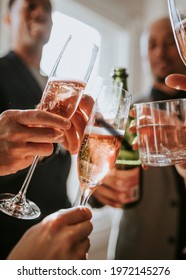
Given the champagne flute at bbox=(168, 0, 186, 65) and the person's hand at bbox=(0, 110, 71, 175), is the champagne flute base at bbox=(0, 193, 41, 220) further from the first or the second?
the champagne flute at bbox=(168, 0, 186, 65)

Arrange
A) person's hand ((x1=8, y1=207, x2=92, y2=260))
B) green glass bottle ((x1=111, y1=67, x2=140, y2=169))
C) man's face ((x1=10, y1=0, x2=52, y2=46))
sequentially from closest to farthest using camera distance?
person's hand ((x1=8, y1=207, x2=92, y2=260)) < man's face ((x1=10, y1=0, x2=52, y2=46)) < green glass bottle ((x1=111, y1=67, x2=140, y2=169))

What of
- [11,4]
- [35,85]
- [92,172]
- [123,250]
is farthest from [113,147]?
[123,250]

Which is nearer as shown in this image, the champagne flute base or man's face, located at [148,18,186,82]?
the champagne flute base

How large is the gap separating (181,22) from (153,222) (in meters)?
0.87

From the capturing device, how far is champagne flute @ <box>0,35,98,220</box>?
53cm

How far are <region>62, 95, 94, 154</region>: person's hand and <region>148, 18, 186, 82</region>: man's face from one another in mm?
425

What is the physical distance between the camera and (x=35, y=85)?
82 cm

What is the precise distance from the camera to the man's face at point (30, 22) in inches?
31.0

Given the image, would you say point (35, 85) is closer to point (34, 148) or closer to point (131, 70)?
point (34, 148)

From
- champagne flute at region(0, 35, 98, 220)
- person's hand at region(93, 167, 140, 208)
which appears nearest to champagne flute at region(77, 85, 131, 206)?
champagne flute at region(0, 35, 98, 220)

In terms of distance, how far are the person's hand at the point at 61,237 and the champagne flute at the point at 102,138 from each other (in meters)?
0.07

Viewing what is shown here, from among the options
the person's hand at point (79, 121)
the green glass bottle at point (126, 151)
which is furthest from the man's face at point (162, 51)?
the person's hand at point (79, 121)

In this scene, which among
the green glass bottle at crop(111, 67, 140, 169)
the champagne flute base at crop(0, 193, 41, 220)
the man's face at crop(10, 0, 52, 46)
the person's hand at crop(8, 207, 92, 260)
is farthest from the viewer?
the green glass bottle at crop(111, 67, 140, 169)
